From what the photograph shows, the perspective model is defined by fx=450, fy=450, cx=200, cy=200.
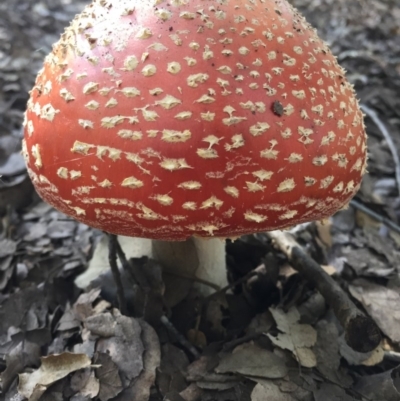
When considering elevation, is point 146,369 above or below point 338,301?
below

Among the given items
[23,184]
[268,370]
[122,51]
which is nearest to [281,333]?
[268,370]

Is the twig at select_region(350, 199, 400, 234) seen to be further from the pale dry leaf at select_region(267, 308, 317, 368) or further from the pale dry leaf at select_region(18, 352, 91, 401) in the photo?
the pale dry leaf at select_region(18, 352, 91, 401)

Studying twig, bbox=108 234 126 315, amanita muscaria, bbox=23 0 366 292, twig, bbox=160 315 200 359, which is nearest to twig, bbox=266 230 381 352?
amanita muscaria, bbox=23 0 366 292

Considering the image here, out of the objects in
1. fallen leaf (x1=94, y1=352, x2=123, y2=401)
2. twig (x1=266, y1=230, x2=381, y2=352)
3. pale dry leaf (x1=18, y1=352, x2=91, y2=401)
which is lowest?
pale dry leaf (x1=18, y1=352, x2=91, y2=401)

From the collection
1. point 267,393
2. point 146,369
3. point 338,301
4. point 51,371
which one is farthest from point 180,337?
point 338,301

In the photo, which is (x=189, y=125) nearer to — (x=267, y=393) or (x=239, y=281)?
(x=239, y=281)

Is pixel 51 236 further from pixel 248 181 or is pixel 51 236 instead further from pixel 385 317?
pixel 385 317

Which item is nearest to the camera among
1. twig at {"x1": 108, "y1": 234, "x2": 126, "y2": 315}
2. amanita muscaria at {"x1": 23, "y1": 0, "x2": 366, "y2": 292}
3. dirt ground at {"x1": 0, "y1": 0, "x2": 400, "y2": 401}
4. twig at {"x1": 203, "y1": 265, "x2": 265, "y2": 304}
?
amanita muscaria at {"x1": 23, "y1": 0, "x2": 366, "y2": 292}

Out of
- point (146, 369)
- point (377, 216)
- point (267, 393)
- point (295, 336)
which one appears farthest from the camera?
point (377, 216)
